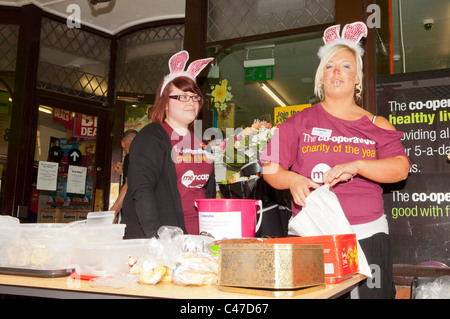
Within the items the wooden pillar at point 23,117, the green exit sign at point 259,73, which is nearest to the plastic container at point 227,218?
the green exit sign at point 259,73

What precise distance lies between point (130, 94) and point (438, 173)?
3402 millimetres

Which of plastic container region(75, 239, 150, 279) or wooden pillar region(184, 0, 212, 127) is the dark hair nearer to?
plastic container region(75, 239, 150, 279)

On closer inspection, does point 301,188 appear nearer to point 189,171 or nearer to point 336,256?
point 336,256

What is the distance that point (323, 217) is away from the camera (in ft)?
4.57

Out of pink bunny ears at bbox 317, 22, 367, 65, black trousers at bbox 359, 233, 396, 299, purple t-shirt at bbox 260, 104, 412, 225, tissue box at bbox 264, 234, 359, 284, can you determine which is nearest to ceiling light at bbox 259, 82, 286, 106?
pink bunny ears at bbox 317, 22, 367, 65

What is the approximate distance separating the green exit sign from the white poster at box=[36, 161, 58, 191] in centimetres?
273

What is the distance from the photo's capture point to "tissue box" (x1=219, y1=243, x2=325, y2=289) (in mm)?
920

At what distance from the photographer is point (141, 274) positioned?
107 centimetres

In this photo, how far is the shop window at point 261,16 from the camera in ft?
10.3

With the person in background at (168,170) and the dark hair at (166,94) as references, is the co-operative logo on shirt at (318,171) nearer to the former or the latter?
the person in background at (168,170)

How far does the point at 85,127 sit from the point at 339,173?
4.74m

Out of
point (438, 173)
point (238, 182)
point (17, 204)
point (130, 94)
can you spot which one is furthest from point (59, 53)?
point (438, 173)

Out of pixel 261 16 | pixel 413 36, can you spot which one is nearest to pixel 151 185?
pixel 261 16
